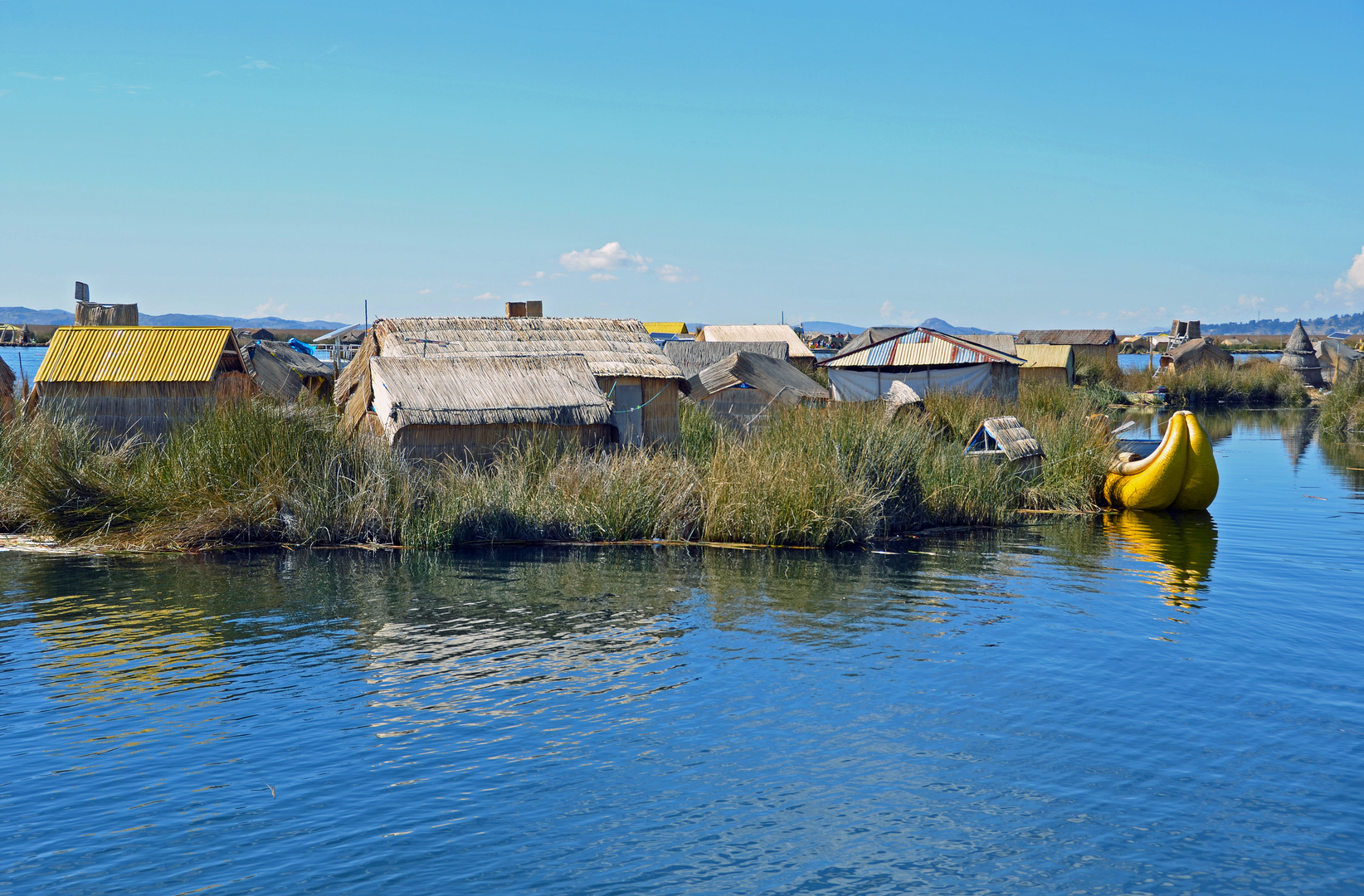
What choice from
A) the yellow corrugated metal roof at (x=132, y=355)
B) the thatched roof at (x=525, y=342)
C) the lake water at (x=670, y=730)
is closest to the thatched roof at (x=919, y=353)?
the thatched roof at (x=525, y=342)

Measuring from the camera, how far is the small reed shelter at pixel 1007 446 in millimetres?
21422

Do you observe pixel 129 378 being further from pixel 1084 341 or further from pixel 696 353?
pixel 1084 341

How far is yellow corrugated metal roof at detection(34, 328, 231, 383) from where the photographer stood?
19.9m

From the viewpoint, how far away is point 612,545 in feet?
56.1

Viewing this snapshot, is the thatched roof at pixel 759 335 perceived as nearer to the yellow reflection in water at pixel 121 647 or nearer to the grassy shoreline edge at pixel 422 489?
the grassy shoreline edge at pixel 422 489

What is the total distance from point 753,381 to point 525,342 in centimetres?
719

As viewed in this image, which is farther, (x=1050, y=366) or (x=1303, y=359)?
(x=1303, y=359)

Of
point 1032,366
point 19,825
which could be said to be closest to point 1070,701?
point 19,825

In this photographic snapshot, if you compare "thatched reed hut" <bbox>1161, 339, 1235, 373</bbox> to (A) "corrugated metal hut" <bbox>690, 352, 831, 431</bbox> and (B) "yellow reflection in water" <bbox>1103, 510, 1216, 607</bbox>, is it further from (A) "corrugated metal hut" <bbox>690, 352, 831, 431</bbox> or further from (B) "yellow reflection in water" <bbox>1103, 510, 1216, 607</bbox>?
(B) "yellow reflection in water" <bbox>1103, 510, 1216, 607</bbox>

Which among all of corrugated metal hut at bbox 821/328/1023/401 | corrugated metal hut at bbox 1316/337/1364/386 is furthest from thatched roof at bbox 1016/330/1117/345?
corrugated metal hut at bbox 821/328/1023/401

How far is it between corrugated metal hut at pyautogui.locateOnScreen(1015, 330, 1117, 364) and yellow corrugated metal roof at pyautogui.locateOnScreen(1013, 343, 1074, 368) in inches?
408

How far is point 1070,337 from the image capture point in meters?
68.5

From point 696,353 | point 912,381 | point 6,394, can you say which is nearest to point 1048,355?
point 912,381

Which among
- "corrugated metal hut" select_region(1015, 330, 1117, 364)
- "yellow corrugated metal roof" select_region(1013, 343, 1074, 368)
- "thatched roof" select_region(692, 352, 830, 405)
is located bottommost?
"thatched roof" select_region(692, 352, 830, 405)
